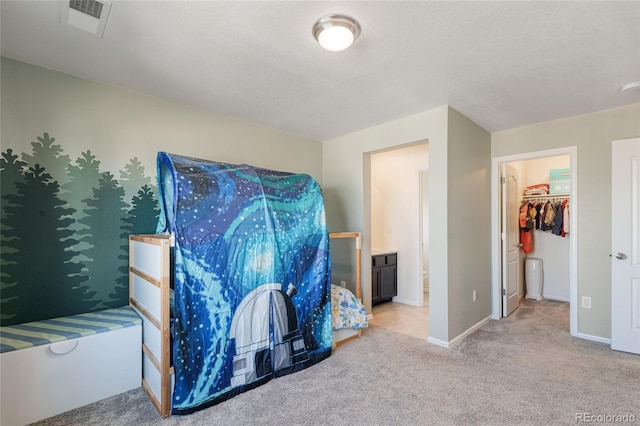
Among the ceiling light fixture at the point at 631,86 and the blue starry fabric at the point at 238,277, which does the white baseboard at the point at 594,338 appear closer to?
the ceiling light fixture at the point at 631,86

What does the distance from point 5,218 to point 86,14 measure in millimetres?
1523

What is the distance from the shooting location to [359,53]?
2043 millimetres

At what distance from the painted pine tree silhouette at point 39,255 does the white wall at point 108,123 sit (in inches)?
12.6

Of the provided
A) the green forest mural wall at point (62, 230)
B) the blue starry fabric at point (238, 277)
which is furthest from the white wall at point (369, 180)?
the green forest mural wall at point (62, 230)

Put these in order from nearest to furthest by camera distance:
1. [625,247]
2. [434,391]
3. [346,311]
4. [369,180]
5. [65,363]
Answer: [65,363] → [434,391] → [625,247] → [346,311] → [369,180]

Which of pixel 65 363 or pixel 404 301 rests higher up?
pixel 65 363

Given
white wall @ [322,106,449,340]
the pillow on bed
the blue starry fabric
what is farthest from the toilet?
the blue starry fabric

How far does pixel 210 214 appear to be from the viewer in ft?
6.88

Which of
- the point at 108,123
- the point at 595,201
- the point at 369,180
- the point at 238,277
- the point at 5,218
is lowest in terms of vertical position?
the point at 238,277

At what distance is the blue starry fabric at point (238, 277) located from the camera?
1979 mm

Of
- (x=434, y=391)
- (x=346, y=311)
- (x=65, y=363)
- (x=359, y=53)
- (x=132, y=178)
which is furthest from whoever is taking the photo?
(x=346, y=311)

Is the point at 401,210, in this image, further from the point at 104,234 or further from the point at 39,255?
the point at 39,255

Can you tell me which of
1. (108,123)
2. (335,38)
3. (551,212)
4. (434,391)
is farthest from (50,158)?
(551,212)

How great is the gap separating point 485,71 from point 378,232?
307 centimetres
